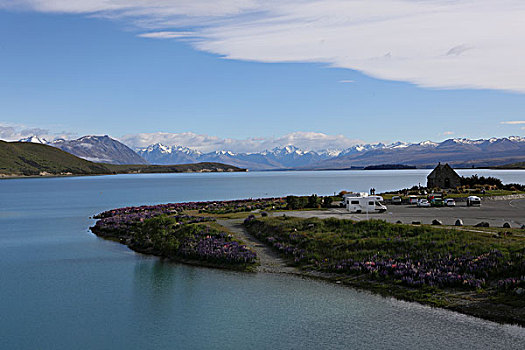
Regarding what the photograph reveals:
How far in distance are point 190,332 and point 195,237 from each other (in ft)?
76.9

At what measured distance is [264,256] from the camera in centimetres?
4341

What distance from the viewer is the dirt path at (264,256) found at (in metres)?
39.6

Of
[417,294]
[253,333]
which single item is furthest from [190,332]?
[417,294]

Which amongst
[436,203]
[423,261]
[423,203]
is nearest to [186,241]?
[423,261]

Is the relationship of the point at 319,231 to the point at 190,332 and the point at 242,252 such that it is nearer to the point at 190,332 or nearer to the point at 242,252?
the point at 242,252

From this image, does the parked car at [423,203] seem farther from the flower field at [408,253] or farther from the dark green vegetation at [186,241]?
the dark green vegetation at [186,241]

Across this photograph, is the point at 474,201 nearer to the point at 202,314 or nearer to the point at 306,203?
the point at 306,203

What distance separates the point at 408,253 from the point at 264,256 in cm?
1280

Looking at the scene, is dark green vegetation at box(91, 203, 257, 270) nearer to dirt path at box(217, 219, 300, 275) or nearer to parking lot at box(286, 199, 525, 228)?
dirt path at box(217, 219, 300, 275)

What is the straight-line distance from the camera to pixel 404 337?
24422 mm

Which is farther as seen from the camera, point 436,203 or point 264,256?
point 436,203

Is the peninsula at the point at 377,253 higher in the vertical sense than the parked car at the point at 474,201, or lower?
lower

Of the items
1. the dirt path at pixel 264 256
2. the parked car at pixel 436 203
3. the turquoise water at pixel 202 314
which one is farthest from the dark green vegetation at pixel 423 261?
the parked car at pixel 436 203

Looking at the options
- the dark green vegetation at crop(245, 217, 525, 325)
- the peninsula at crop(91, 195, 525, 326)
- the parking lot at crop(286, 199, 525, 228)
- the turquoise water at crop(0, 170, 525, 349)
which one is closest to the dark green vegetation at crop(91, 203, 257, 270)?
the peninsula at crop(91, 195, 525, 326)
